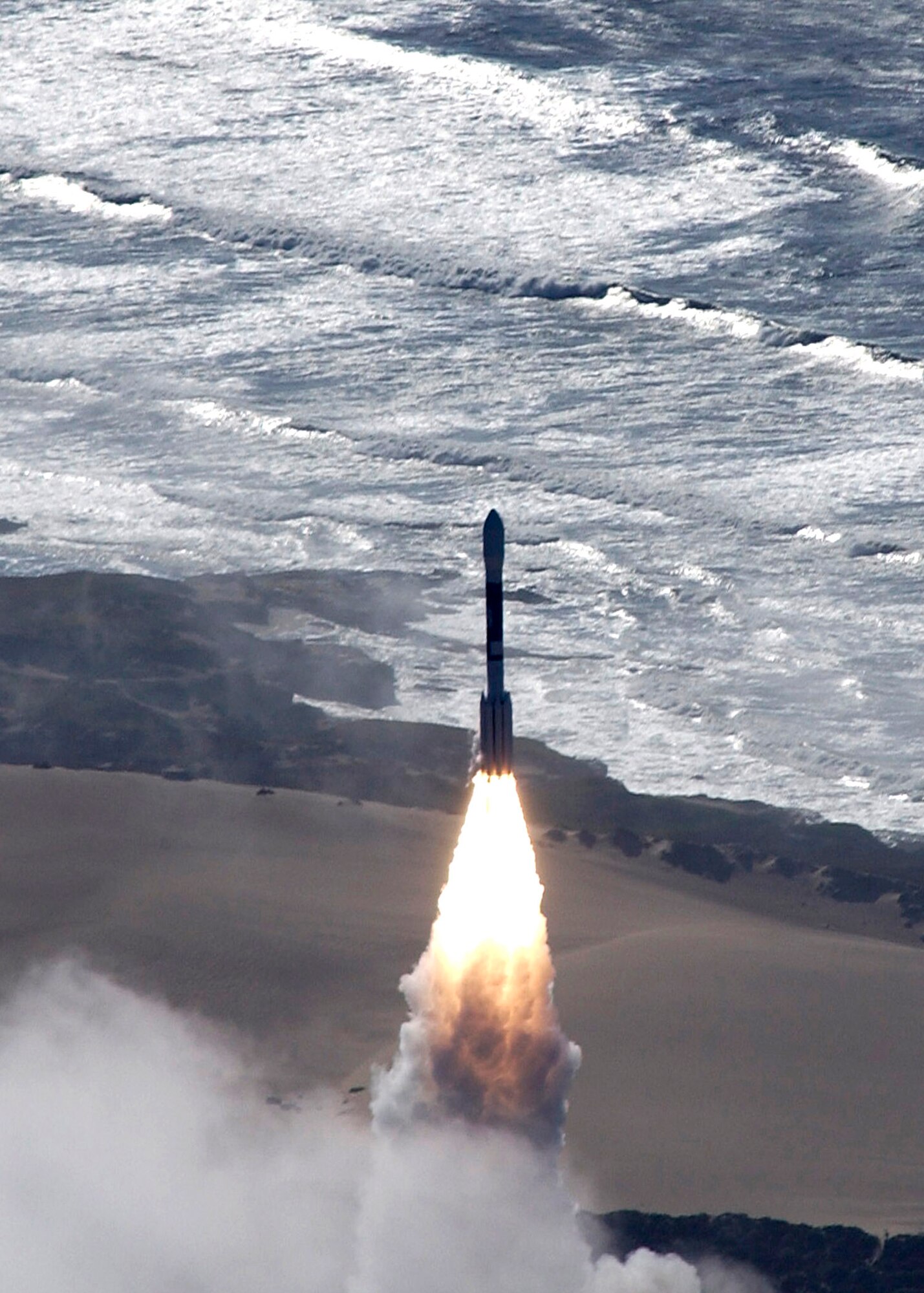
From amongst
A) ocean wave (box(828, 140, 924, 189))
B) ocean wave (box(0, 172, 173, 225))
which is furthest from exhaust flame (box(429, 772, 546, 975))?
ocean wave (box(828, 140, 924, 189))

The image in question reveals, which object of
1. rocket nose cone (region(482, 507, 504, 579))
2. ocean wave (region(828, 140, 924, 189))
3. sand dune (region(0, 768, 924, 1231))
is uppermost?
rocket nose cone (region(482, 507, 504, 579))

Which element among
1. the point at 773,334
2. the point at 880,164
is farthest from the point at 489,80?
the point at 773,334

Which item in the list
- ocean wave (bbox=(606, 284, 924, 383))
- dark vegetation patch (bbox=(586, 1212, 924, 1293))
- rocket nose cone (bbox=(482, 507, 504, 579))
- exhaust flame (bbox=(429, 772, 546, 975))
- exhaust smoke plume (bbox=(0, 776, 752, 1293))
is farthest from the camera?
ocean wave (bbox=(606, 284, 924, 383))

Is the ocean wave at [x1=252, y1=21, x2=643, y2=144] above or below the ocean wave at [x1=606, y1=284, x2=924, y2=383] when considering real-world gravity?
above

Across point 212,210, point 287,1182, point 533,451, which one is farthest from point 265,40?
point 287,1182

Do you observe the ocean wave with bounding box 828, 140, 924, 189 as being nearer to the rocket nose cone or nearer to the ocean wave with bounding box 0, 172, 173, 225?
the ocean wave with bounding box 0, 172, 173, 225

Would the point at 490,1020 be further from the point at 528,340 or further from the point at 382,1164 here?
the point at 528,340

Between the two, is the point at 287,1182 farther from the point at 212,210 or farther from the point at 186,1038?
the point at 212,210

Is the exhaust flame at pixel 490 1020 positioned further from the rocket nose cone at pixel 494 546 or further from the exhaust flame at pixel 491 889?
the rocket nose cone at pixel 494 546

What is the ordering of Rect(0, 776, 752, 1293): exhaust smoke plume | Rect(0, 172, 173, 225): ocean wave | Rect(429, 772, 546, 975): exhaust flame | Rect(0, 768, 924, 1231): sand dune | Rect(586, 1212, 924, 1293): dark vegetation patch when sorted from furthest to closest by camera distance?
Rect(0, 172, 173, 225): ocean wave, Rect(0, 768, 924, 1231): sand dune, Rect(429, 772, 546, 975): exhaust flame, Rect(586, 1212, 924, 1293): dark vegetation patch, Rect(0, 776, 752, 1293): exhaust smoke plume
